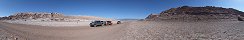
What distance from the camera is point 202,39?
A: 16281mm

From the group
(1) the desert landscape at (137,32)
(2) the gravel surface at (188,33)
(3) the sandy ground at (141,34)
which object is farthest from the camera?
(1) the desert landscape at (137,32)

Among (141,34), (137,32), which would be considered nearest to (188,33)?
(141,34)

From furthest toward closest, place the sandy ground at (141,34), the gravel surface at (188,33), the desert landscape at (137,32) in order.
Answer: the desert landscape at (137,32) < the sandy ground at (141,34) < the gravel surface at (188,33)

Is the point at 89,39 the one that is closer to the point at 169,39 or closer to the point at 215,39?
the point at 169,39

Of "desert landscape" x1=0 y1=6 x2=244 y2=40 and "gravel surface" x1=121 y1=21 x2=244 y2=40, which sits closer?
"gravel surface" x1=121 y1=21 x2=244 y2=40

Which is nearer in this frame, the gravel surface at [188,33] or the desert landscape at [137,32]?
the gravel surface at [188,33]

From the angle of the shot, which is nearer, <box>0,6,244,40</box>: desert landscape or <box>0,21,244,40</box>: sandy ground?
<box>0,21,244,40</box>: sandy ground

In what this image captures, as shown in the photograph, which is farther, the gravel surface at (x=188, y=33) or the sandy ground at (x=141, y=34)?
the sandy ground at (x=141, y=34)

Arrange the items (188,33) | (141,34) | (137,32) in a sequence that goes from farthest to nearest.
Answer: (137,32) < (141,34) < (188,33)

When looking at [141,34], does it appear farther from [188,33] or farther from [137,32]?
[188,33]

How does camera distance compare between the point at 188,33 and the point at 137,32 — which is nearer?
the point at 188,33

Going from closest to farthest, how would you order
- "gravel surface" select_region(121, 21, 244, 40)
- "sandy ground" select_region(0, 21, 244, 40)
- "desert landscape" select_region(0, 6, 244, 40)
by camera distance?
"gravel surface" select_region(121, 21, 244, 40), "sandy ground" select_region(0, 21, 244, 40), "desert landscape" select_region(0, 6, 244, 40)

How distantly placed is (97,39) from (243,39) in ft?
30.5

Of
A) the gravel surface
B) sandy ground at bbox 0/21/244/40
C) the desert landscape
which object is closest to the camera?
the gravel surface
